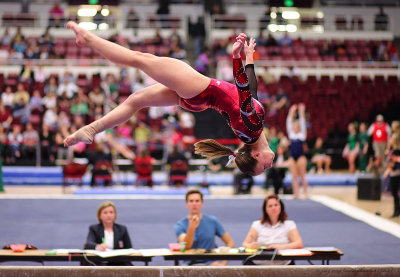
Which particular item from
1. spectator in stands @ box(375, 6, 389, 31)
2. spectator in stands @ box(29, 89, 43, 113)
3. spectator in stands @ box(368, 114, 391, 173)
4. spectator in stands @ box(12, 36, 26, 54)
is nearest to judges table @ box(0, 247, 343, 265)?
spectator in stands @ box(368, 114, 391, 173)

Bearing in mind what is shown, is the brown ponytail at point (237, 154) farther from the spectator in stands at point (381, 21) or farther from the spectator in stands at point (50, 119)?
the spectator in stands at point (381, 21)

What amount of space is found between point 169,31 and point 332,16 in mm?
6193

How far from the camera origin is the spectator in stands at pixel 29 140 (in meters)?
13.6

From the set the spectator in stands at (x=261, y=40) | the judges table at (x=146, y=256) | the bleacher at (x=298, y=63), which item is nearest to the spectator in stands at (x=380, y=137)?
the bleacher at (x=298, y=63)

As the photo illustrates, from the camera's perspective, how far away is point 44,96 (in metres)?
15.4

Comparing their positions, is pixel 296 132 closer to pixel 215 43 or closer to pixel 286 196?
pixel 286 196

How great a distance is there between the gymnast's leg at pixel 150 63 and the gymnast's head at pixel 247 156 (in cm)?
51

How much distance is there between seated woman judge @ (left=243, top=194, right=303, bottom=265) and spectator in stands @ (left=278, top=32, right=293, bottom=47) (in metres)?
13.5

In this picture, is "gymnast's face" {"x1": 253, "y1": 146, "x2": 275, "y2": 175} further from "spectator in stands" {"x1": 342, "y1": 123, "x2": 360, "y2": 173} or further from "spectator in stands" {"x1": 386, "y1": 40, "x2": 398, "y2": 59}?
"spectator in stands" {"x1": 386, "y1": 40, "x2": 398, "y2": 59}

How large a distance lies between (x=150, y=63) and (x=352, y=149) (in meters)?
11.8

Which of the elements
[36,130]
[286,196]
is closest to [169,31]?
[36,130]

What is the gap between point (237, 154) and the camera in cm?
427

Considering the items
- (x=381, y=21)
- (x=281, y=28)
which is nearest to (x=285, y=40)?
(x=281, y=28)

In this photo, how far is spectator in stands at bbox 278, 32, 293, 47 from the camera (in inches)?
741
